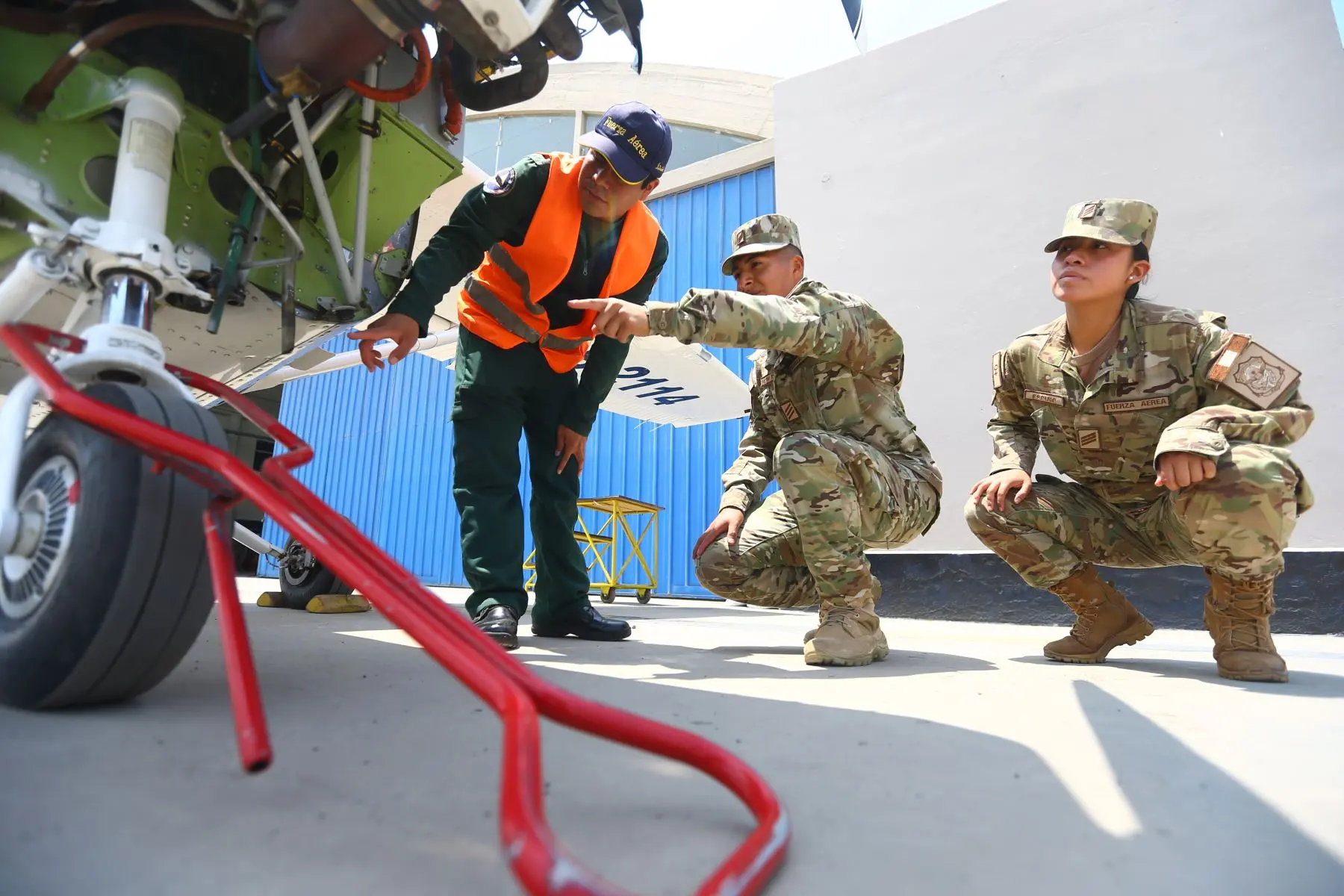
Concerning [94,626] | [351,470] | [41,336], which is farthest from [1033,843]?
[351,470]

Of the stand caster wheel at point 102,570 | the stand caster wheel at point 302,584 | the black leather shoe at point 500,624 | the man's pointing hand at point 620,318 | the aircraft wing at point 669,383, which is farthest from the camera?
the aircraft wing at point 669,383

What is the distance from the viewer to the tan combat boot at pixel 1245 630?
56.9 inches

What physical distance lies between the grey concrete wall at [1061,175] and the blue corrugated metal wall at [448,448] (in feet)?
3.72

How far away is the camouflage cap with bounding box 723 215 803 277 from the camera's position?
192 centimetres

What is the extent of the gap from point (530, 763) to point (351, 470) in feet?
27.5

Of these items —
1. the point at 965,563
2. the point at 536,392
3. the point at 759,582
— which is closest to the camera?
the point at 759,582

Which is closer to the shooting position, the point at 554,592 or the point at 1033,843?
the point at 1033,843

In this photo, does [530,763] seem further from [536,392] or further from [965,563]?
[965,563]

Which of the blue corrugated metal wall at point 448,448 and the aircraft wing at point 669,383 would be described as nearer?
the aircraft wing at point 669,383

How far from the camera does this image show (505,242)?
77.2 inches

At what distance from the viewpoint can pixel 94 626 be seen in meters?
0.78

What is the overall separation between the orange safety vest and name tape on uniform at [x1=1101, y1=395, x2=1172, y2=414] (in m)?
1.25

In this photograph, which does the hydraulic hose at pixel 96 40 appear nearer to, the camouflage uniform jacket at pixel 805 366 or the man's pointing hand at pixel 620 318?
the man's pointing hand at pixel 620 318

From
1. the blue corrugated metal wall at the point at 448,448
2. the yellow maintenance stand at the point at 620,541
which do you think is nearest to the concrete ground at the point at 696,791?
the yellow maintenance stand at the point at 620,541
